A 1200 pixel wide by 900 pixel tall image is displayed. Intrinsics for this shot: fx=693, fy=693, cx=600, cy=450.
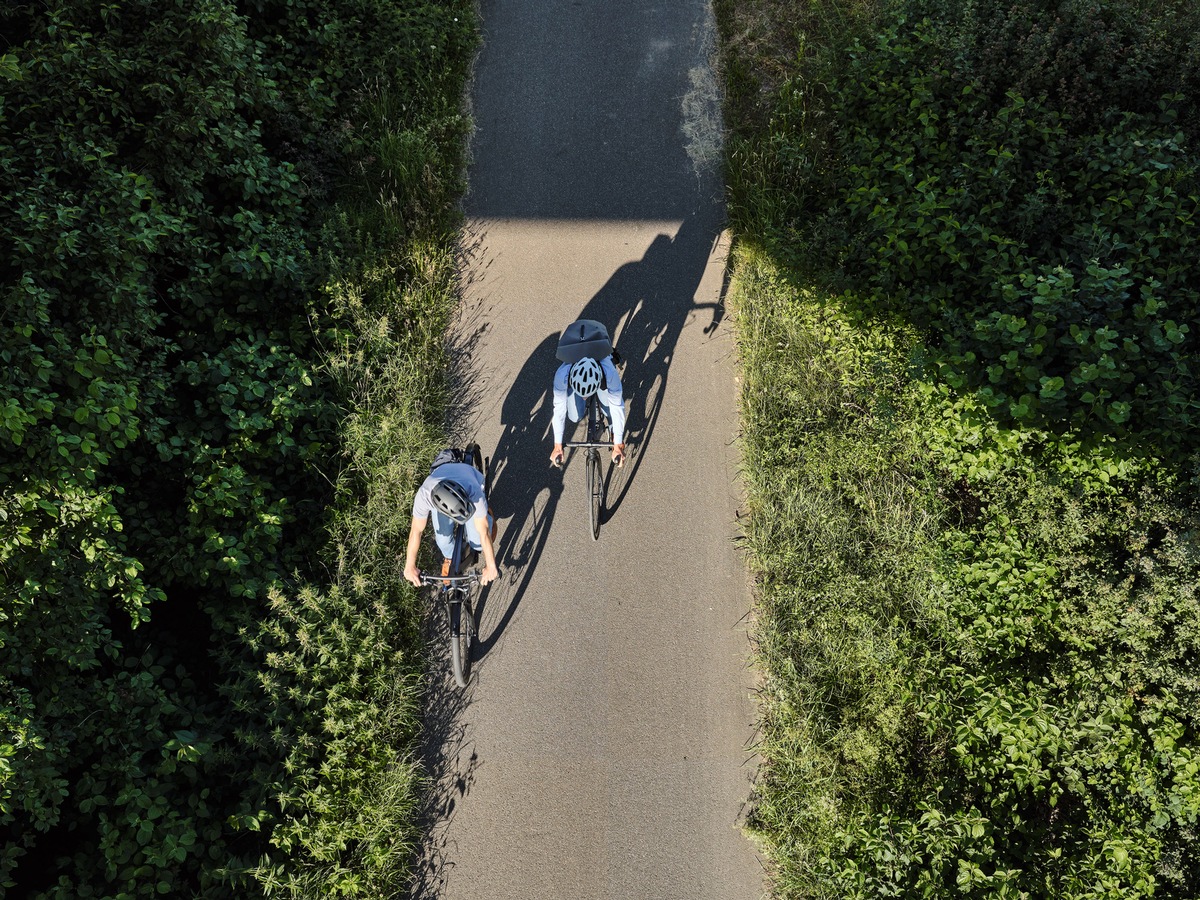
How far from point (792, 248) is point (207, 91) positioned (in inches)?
256

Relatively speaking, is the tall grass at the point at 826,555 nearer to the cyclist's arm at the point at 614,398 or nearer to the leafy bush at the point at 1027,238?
the leafy bush at the point at 1027,238

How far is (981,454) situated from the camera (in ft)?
22.0

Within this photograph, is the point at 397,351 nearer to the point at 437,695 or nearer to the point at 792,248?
the point at 437,695

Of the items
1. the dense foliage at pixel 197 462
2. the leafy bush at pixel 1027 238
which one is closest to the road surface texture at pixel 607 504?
the dense foliage at pixel 197 462

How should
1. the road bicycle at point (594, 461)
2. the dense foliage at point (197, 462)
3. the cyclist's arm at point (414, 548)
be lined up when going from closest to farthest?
the dense foliage at point (197, 462)
the cyclist's arm at point (414, 548)
the road bicycle at point (594, 461)

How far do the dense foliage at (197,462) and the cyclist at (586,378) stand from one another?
1995mm

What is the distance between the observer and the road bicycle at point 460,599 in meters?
6.28

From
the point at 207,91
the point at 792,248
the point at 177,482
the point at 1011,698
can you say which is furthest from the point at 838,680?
the point at 207,91

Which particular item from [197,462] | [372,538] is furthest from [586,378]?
[197,462]

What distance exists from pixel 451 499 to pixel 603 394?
1.80 m

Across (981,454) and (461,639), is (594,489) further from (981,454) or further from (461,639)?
(981,454)

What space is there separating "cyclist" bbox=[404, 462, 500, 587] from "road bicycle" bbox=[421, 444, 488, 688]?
0.09 metres

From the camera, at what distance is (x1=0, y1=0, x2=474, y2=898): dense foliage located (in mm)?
5391

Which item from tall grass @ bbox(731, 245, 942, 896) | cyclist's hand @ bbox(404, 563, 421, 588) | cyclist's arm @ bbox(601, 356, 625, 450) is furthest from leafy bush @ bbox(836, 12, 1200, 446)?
cyclist's hand @ bbox(404, 563, 421, 588)
